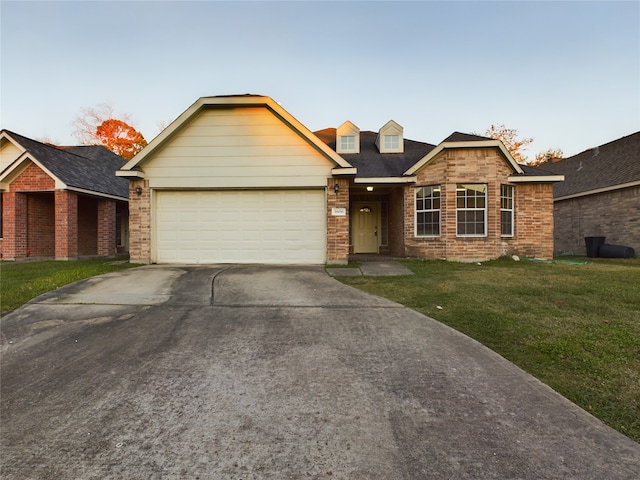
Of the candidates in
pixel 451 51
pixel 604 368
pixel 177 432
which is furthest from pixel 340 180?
pixel 451 51

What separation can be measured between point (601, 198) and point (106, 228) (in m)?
24.8

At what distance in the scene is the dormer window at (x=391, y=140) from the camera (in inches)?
597

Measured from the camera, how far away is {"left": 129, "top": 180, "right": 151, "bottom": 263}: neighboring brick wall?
968 centimetres

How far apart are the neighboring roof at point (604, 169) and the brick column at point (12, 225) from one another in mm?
27305

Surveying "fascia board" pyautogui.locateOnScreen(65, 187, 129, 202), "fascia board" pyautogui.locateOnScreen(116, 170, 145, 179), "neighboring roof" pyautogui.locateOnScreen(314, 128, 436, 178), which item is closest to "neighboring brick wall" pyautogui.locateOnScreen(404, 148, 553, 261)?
"neighboring roof" pyautogui.locateOnScreen(314, 128, 436, 178)

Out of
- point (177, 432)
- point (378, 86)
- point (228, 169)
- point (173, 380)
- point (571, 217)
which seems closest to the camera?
point (177, 432)

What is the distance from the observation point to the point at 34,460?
1.97 meters

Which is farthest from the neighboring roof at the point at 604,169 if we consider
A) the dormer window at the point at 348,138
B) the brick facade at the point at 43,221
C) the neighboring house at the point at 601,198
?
the brick facade at the point at 43,221

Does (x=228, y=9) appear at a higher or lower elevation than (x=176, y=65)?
higher

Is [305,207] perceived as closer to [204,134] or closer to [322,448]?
[204,134]

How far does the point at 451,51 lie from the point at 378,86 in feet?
12.4

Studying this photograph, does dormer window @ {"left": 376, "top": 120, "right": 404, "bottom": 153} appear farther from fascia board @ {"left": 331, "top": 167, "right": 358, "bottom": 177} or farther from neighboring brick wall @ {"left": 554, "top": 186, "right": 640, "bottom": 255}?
neighboring brick wall @ {"left": 554, "top": 186, "right": 640, "bottom": 255}

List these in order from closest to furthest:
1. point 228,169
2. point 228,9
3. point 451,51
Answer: point 228,169 < point 228,9 < point 451,51

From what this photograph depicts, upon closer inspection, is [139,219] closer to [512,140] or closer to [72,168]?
[72,168]
